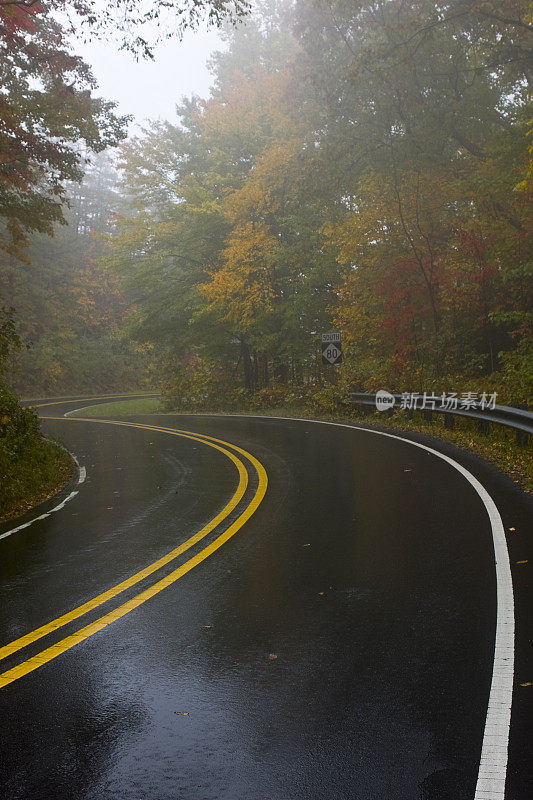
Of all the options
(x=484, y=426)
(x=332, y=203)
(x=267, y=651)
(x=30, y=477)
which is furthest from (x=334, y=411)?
(x=267, y=651)

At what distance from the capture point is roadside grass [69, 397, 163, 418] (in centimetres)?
3684

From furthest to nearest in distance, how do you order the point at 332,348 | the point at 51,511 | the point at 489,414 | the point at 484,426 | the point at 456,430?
the point at 332,348, the point at 456,430, the point at 484,426, the point at 489,414, the point at 51,511

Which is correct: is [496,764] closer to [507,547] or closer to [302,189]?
[507,547]

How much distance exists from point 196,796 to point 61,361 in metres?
52.1

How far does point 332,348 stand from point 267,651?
21748 millimetres

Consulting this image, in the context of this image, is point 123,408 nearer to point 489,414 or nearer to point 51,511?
point 489,414

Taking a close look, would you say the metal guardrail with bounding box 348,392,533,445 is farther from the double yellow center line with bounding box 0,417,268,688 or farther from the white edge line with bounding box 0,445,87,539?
the white edge line with bounding box 0,445,87,539

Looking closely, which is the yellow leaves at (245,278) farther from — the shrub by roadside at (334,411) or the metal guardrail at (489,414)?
the metal guardrail at (489,414)

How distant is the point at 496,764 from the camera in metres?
3.13

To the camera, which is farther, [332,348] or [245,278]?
[245,278]

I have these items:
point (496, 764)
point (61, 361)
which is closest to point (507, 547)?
point (496, 764)

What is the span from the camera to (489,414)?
1412 cm

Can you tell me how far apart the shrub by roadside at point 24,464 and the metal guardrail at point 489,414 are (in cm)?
833

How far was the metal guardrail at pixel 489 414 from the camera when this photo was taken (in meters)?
12.0
